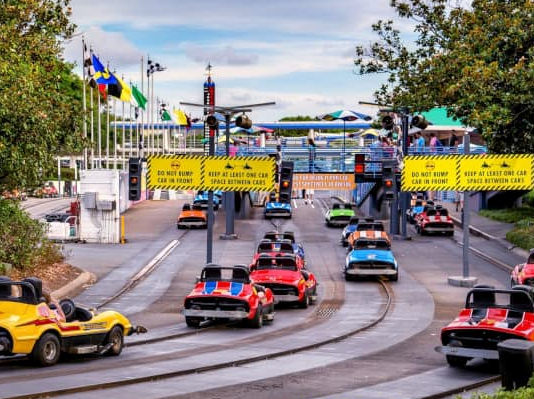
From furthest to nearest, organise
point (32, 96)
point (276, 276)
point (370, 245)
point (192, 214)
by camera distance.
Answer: point (192, 214)
point (370, 245)
point (276, 276)
point (32, 96)

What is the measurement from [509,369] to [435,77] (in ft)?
113

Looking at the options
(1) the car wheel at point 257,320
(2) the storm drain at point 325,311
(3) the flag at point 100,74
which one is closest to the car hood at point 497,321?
(1) the car wheel at point 257,320

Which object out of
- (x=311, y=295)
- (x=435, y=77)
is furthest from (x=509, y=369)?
(x=435, y=77)

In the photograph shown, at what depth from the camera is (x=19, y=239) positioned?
34.7 metres

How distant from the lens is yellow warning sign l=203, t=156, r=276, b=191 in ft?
124

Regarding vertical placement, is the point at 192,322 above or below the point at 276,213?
above

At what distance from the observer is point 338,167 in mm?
61969

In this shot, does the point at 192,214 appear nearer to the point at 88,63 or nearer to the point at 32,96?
the point at 88,63

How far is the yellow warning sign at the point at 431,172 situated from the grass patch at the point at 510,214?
86.2 ft

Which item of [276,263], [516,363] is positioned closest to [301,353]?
[516,363]

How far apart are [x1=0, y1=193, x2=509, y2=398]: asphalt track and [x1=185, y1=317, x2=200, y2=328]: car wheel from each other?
0.22m

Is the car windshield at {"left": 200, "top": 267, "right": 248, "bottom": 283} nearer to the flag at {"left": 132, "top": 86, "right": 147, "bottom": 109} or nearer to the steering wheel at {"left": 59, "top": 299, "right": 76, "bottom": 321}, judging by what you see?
the steering wheel at {"left": 59, "top": 299, "right": 76, "bottom": 321}

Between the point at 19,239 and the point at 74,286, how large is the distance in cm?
266

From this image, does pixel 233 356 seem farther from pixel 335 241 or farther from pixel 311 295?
pixel 335 241
